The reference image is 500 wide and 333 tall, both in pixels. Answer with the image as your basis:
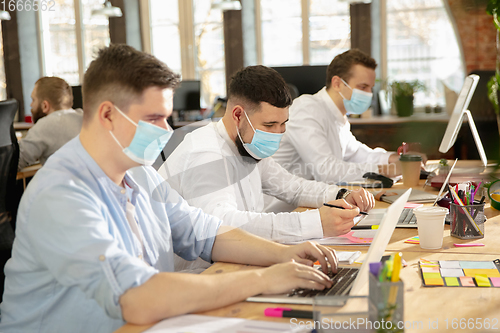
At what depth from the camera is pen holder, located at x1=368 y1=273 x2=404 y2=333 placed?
2.56ft

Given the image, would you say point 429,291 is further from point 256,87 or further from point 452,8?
point 256,87

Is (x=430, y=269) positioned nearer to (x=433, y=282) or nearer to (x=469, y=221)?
(x=433, y=282)

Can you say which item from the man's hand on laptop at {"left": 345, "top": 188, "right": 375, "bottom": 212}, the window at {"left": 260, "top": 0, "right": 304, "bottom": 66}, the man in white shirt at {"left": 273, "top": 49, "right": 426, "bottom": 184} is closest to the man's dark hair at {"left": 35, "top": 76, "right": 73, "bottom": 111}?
the man in white shirt at {"left": 273, "top": 49, "right": 426, "bottom": 184}

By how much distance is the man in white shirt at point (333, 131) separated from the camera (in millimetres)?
2693

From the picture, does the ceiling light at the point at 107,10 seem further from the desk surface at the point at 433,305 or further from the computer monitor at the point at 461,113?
the desk surface at the point at 433,305

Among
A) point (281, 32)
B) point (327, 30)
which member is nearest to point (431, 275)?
point (327, 30)

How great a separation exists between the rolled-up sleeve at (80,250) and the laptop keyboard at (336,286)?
330mm

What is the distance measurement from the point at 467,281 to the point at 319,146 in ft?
5.65

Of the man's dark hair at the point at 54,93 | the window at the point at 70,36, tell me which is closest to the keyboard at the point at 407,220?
the man's dark hair at the point at 54,93

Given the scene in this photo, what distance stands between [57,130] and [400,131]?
10.6 ft

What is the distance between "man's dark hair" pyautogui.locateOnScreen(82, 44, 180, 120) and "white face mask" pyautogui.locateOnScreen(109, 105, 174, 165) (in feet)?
0.14

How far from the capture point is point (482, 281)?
42.4 inches

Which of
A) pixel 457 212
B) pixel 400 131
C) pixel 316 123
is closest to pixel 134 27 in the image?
pixel 316 123

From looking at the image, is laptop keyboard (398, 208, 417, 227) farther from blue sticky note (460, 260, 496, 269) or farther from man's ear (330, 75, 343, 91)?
man's ear (330, 75, 343, 91)
